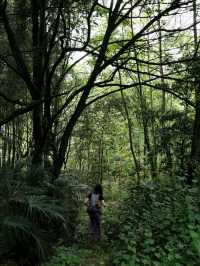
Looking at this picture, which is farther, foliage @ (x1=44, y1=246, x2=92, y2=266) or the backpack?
the backpack

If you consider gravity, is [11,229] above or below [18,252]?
above

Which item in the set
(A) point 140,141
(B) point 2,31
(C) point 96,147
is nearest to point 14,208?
(B) point 2,31

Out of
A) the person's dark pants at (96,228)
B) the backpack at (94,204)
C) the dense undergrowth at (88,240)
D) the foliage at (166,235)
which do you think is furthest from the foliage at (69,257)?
the backpack at (94,204)

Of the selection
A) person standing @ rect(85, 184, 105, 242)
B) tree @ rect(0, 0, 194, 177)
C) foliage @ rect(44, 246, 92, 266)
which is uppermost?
tree @ rect(0, 0, 194, 177)

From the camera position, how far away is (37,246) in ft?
18.1

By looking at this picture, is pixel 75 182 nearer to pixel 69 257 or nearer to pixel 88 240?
pixel 88 240

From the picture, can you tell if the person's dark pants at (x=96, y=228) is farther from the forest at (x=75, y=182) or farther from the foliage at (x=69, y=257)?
the foliage at (x=69, y=257)

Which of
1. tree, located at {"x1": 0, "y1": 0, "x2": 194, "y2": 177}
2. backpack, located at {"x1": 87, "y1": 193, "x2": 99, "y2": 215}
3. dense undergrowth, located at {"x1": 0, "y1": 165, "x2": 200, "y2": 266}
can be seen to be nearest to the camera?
dense undergrowth, located at {"x1": 0, "y1": 165, "x2": 200, "y2": 266}

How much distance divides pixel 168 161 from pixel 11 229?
6.04 metres

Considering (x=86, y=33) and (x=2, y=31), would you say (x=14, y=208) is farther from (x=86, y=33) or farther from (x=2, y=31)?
(x=2, y=31)

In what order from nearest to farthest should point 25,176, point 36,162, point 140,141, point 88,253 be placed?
point 88,253, point 25,176, point 36,162, point 140,141

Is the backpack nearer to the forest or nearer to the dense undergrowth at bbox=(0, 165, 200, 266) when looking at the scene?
the forest

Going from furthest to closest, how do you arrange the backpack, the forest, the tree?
the backpack
the tree
the forest

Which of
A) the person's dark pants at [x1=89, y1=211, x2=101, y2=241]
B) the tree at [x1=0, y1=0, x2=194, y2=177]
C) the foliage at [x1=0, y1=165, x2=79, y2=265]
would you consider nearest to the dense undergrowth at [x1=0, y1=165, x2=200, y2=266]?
the foliage at [x1=0, y1=165, x2=79, y2=265]
